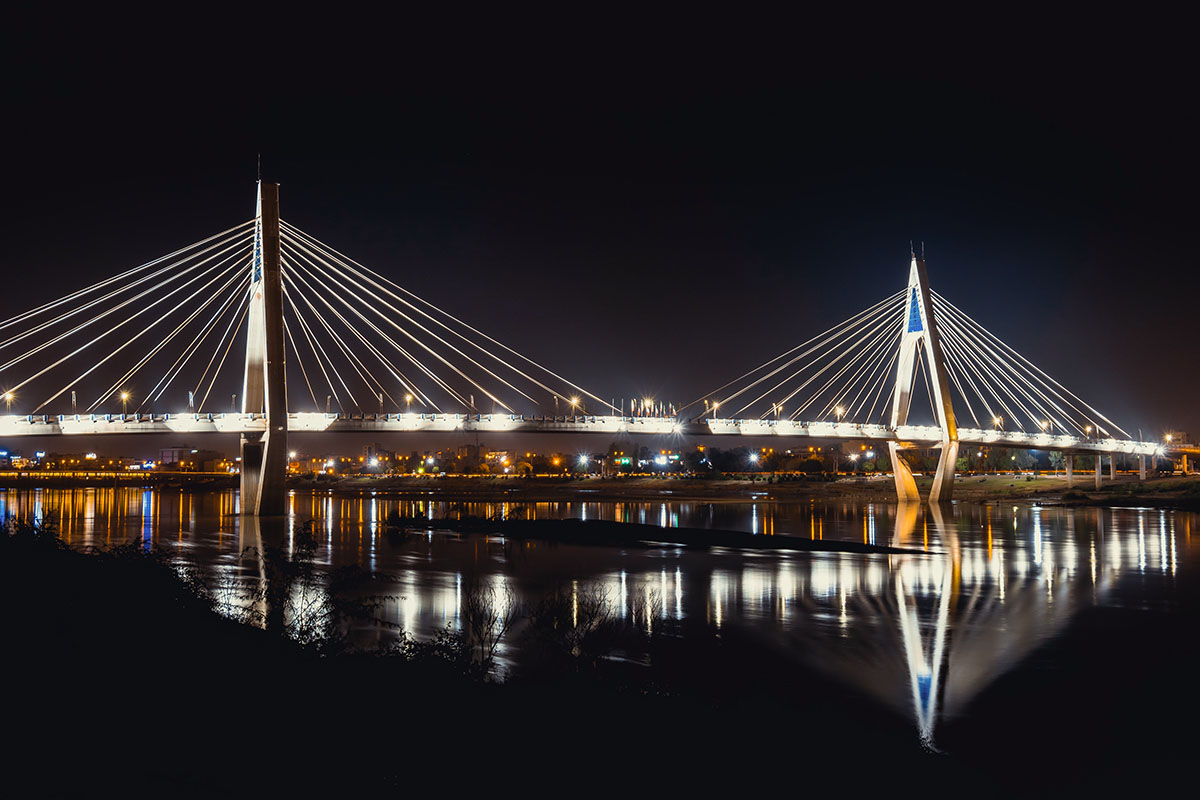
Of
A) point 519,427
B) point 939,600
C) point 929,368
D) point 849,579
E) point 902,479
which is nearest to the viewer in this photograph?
point 939,600

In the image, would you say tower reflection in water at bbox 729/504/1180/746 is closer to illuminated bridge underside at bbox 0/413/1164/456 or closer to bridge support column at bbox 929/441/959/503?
bridge support column at bbox 929/441/959/503

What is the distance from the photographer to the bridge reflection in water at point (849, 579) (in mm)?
13148

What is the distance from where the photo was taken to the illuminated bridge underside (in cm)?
4541

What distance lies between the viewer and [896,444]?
59.9 m

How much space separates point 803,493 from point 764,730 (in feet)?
253

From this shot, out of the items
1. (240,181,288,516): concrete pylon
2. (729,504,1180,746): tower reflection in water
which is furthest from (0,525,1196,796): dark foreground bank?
(240,181,288,516): concrete pylon

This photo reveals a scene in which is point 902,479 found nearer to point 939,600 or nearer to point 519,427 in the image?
point 519,427

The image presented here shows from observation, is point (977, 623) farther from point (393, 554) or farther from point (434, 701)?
point (393, 554)

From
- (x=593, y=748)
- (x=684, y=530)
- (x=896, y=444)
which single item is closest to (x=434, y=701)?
(x=593, y=748)

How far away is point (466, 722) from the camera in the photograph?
7.50 meters

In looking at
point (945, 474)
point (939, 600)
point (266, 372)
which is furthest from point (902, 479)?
point (939, 600)

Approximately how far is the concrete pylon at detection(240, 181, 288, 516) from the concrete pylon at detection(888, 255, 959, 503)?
34.6 m

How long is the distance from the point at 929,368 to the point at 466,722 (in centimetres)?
5109

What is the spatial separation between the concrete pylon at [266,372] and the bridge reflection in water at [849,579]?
184 centimetres
